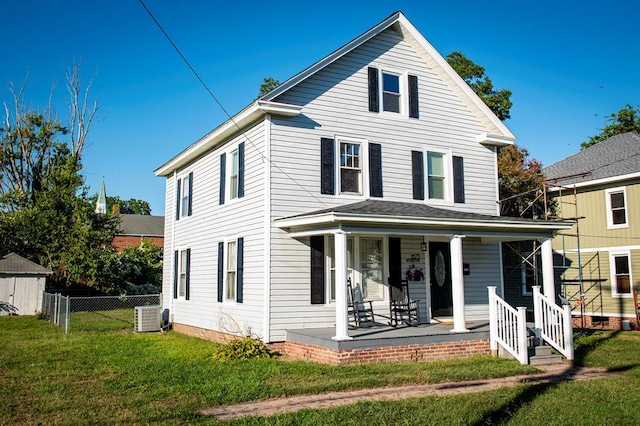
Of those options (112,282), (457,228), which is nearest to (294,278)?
(457,228)

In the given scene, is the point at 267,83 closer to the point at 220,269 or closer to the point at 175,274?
the point at 175,274

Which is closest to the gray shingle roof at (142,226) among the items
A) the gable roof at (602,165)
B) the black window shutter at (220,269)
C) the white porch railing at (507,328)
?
the gable roof at (602,165)

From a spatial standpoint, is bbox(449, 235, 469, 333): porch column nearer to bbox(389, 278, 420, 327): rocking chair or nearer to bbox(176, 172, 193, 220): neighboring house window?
bbox(389, 278, 420, 327): rocking chair

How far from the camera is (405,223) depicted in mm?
11578

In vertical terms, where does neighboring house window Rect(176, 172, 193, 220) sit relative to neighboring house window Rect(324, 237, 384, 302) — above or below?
above

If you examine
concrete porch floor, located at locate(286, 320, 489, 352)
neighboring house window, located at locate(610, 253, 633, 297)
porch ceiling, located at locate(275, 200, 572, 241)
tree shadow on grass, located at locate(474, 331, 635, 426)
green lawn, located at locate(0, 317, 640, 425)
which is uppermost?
porch ceiling, located at locate(275, 200, 572, 241)

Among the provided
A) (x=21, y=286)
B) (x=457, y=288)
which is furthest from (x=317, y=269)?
(x=21, y=286)

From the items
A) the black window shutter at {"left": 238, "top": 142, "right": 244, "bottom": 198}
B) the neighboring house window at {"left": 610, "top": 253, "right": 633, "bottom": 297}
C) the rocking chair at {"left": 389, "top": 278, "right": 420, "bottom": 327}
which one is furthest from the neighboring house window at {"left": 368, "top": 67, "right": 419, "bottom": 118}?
the neighboring house window at {"left": 610, "top": 253, "right": 633, "bottom": 297}

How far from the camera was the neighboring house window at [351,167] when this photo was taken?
13312 millimetres

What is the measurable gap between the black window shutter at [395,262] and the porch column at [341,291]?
2.99 meters

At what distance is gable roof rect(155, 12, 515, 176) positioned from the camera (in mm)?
12688

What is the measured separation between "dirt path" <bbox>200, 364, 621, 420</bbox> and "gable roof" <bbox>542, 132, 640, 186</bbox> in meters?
11.9

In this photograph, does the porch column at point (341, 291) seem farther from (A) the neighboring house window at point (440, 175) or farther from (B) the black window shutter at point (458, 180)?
(B) the black window shutter at point (458, 180)

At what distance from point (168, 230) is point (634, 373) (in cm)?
1496
